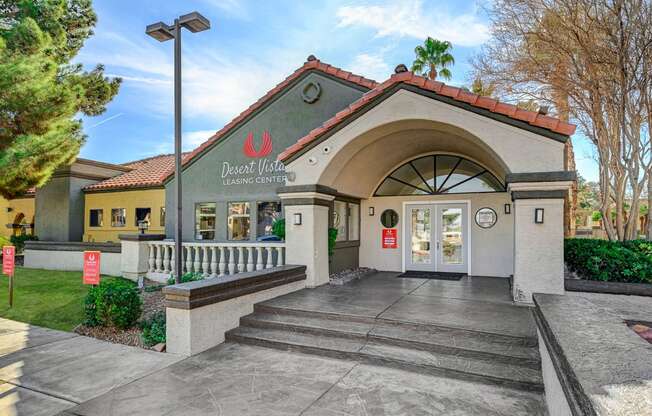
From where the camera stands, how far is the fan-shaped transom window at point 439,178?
1127 cm

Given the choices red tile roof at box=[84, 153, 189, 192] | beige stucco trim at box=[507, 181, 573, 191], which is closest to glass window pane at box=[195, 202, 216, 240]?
red tile roof at box=[84, 153, 189, 192]

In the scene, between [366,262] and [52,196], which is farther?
[52,196]

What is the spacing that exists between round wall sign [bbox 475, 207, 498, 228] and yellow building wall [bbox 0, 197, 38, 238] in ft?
83.2

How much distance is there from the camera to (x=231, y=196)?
544 inches

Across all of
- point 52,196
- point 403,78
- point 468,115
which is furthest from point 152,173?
point 468,115

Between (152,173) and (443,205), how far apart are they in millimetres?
14699

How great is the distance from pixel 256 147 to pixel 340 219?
4522mm

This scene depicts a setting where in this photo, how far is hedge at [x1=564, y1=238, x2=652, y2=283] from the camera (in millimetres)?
7433

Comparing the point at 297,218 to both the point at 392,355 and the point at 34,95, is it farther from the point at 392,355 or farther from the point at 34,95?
the point at 34,95

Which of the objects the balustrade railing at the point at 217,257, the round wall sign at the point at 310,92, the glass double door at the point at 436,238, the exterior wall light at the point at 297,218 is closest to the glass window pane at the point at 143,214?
the balustrade railing at the point at 217,257

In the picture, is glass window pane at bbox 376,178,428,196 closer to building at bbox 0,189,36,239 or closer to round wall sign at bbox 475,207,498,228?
round wall sign at bbox 475,207,498,228

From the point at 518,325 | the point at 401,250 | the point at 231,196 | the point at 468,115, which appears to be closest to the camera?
the point at 518,325

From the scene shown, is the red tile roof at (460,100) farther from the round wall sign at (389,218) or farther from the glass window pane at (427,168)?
the round wall sign at (389,218)

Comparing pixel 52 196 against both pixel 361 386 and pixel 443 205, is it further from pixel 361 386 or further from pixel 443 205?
pixel 361 386
